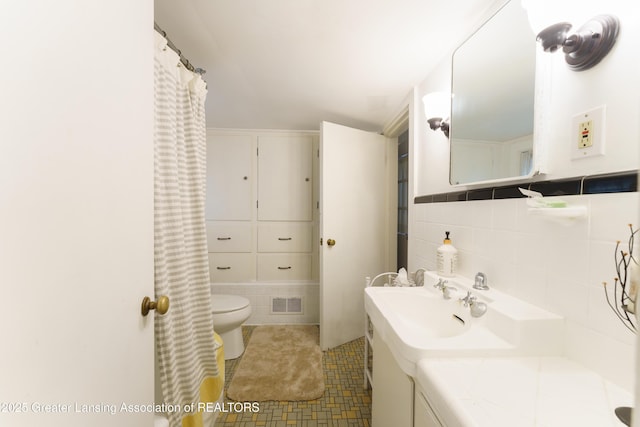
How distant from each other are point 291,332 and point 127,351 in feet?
6.25

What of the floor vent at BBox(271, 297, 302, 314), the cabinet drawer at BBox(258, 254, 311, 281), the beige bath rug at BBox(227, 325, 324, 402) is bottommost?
the beige bath rug at BBox(227, 325, 324, 402)

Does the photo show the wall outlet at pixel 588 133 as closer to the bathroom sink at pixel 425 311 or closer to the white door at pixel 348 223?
the bathroom sink at pixel 425 311

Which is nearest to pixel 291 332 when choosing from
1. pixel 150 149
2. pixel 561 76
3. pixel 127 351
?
pixel 127 351

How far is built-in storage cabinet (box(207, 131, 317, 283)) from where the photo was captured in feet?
8.29

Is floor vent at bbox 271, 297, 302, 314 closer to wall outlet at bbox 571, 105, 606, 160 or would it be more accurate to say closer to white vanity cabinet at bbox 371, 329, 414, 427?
white vanity cabinet at bbox 371, 329, 414, 427

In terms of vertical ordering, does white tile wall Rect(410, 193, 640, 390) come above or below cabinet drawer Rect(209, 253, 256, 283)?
above

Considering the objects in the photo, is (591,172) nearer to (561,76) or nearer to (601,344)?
(561,76)

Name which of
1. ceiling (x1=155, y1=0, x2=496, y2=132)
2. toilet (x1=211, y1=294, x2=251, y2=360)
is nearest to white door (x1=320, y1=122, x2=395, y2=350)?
ceiling (x1=155, y1=0, x2=496, y2=132)

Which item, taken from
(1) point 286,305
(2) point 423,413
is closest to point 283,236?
(1) point 286,305

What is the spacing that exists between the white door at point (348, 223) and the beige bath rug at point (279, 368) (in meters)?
0.23

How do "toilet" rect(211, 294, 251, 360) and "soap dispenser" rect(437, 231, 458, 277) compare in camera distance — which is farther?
"toilet" rect(211, 294, 251, 360)

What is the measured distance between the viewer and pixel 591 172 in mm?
646

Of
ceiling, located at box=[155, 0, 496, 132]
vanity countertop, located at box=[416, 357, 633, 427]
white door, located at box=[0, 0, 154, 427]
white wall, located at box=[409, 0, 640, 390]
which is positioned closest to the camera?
white door, located at box=[0, 0, 154, 427]

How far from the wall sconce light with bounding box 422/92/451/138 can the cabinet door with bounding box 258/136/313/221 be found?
1.43 metres
